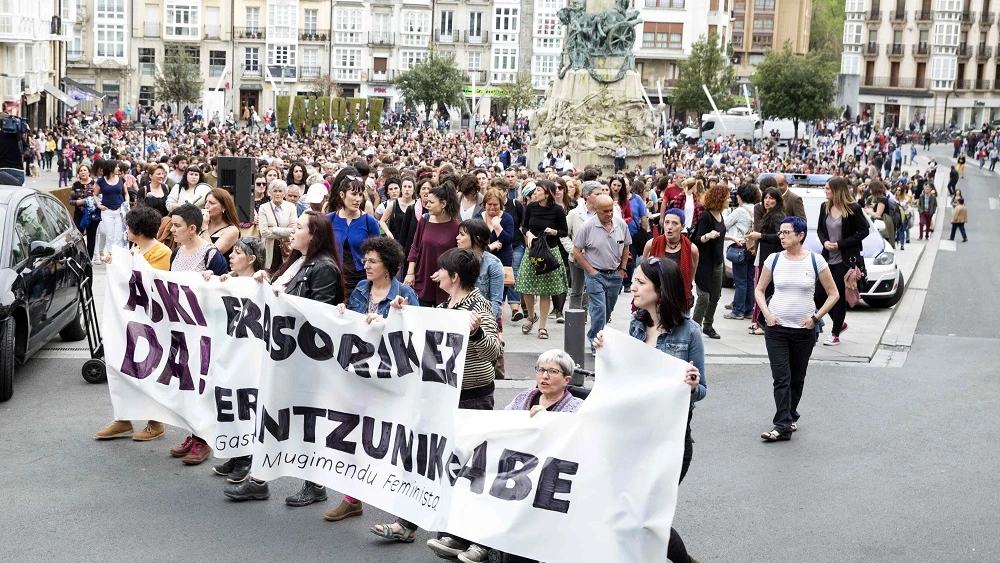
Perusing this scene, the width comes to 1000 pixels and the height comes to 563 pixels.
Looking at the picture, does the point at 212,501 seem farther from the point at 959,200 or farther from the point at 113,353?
the point at 959,200

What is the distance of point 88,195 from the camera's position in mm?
18391

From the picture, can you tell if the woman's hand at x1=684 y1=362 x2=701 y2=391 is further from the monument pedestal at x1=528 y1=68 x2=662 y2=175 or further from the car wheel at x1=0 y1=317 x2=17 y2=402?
the monument pedestal at x1=528 y1=68 x2=662 y2=175

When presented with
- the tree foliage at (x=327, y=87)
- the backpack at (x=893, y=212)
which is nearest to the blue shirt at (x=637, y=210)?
the backpack at (x=893, y=212)

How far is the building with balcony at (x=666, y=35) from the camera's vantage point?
8944 centimetres

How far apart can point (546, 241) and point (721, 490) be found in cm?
554

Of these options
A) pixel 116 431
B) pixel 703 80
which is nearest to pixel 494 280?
pixel 116 431

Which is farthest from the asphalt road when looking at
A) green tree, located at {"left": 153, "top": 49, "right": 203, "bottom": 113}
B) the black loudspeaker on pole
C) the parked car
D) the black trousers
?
green tree, located at {"left": 153, "top": 49, "right": 203, "bottom": 113}

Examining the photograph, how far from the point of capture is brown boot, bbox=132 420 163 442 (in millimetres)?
9203

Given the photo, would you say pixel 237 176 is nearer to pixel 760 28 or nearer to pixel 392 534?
pixel 392 534

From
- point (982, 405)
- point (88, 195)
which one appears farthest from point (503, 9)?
point (982, 405)

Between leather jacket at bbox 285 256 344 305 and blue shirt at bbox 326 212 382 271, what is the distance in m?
3.04

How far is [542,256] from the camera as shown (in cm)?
1365

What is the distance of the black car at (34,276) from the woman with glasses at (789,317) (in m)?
5.64

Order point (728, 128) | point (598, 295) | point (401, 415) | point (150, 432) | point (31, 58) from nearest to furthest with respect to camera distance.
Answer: point (401, 415)
point (150, 432)
point (598, 295)
point (31, 58)
point (728, 128)
